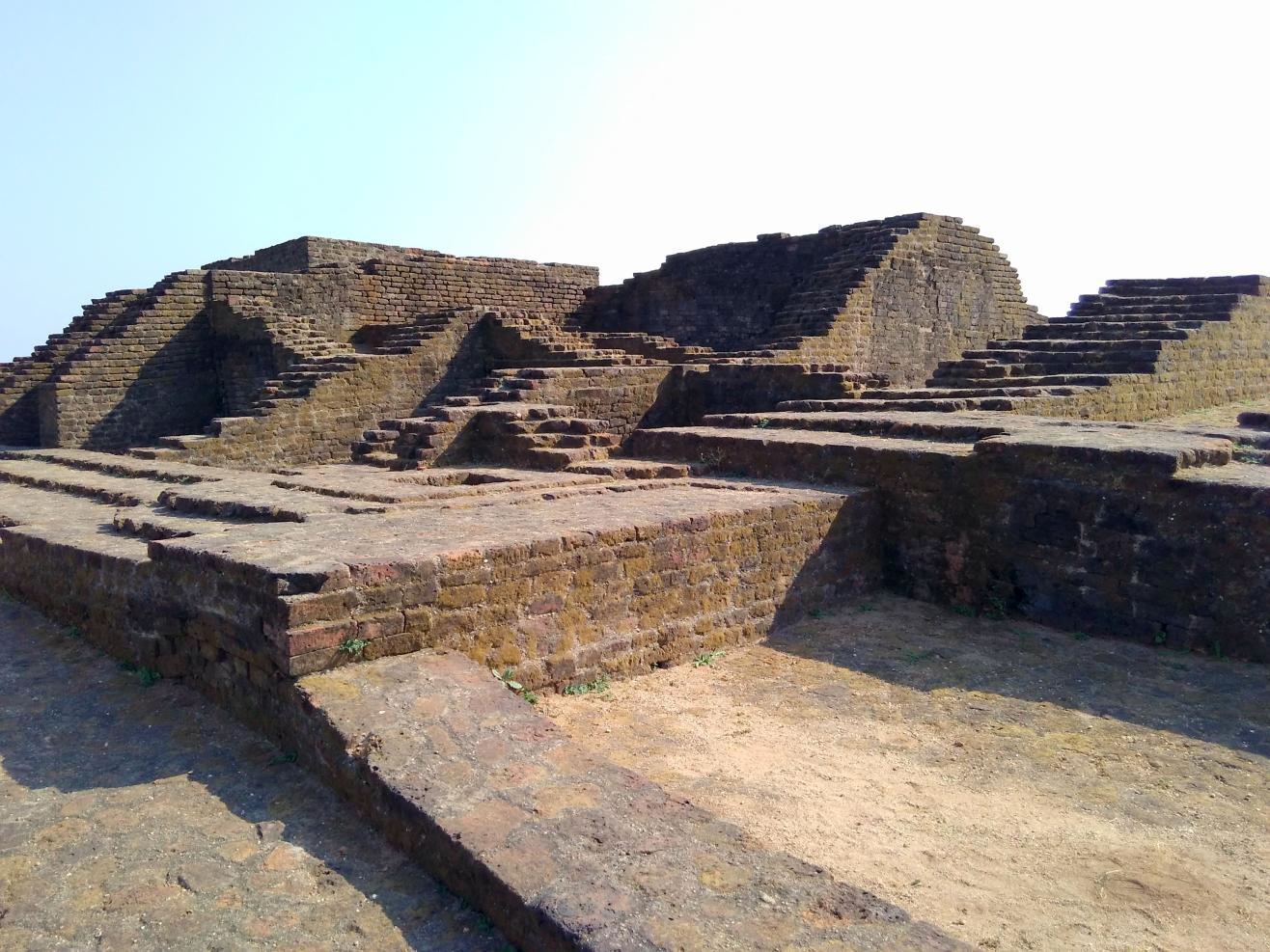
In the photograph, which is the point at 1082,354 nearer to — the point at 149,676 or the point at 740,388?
the point at 740,388

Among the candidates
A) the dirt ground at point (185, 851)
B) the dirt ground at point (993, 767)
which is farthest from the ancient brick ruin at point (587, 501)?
the dirt ground at point (993, 767)

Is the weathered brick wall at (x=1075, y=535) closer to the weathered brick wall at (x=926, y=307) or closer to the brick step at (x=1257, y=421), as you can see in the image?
the brick step at (x=1257, y=421)

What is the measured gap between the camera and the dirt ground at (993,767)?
3566 millimetres

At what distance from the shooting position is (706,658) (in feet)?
20.7

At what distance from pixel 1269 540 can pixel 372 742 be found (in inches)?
217

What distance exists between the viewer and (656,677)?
234 inches

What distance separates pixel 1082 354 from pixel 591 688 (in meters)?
10.6

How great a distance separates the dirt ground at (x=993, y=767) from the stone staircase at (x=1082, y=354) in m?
4.58

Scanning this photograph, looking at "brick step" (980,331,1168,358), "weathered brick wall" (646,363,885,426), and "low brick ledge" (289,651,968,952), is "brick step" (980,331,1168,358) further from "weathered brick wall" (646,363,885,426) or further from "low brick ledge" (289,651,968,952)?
"low brick ledge" (289,651,968,952)

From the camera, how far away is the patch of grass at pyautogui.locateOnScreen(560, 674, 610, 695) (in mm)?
5536

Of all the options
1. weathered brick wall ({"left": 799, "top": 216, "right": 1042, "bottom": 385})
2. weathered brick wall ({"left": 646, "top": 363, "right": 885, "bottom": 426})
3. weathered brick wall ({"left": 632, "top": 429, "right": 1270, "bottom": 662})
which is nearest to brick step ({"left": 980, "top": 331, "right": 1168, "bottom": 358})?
weathered brick wall ({"left": 799, "top": 216, "right": 1042, "bottom": 385})

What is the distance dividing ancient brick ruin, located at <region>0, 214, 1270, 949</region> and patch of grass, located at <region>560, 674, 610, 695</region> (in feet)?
0.31

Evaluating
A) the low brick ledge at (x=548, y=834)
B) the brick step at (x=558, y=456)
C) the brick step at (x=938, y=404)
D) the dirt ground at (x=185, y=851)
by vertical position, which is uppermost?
the brick step at (x=938, y=404)

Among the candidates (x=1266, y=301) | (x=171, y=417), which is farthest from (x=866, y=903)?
(x=1266, y=301)
